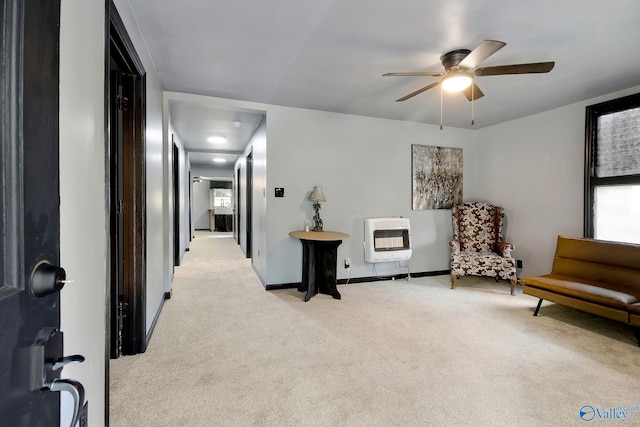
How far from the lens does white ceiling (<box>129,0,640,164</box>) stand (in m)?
1.86

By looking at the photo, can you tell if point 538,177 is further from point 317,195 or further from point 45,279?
point 45,279

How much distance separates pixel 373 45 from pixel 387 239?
248 centimetres

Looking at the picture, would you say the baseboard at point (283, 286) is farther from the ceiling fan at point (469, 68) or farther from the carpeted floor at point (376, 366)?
the ceiling fan at point (469, 68)

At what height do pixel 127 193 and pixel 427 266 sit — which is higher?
pixel 127 193

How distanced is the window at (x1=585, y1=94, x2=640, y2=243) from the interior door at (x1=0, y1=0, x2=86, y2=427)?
4441 mm

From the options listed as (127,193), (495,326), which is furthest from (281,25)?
(495,326)

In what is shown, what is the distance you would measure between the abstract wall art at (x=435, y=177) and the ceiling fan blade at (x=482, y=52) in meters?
2.22

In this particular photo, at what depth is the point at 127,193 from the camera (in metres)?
2.11

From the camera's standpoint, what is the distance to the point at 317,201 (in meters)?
3.89

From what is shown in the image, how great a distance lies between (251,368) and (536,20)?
2.96 meters

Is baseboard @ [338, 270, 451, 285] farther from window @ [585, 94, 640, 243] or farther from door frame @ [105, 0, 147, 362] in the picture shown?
door frame @ [105, 0, 147, 362]

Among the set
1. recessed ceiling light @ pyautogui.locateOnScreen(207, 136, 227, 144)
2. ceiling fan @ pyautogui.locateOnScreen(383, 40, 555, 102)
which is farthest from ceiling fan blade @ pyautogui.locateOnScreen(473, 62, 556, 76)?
recessed ceiling light @ pyautogui.locateOnScreen(207, 136, 227, 144)

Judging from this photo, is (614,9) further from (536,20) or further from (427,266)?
(427,266)

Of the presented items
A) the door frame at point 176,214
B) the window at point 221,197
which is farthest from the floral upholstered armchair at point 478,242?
the window at point 221,197
